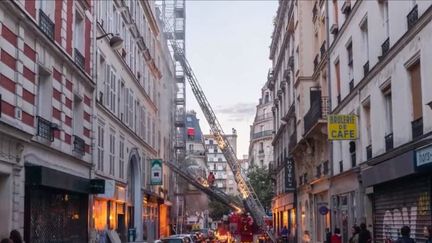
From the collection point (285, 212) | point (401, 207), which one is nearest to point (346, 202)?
point (401, 207)

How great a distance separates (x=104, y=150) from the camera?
29922 mm

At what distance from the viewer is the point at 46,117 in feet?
70.3

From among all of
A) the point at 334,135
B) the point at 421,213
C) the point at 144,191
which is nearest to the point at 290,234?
the point at 144,191

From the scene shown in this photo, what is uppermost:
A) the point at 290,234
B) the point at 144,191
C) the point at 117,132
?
the point at 117,132

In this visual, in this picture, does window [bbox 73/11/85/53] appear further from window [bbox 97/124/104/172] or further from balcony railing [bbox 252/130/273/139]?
balcony railing [bbox 252/130/273/139]

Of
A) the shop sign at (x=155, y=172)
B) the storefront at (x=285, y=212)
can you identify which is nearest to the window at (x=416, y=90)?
the shop sign at (x=155, y=172)

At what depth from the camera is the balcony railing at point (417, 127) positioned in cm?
1829

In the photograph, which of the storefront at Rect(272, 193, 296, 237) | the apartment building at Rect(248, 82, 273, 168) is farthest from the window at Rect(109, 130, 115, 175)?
the apartment building at Rect(248, 82, 273, 168)

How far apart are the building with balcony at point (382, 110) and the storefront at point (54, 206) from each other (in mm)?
10224

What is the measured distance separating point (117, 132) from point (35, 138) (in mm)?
13585

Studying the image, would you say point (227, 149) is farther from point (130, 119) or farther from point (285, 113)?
point (130, 119)

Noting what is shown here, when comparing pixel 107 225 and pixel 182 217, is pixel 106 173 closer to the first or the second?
pixel 107 225

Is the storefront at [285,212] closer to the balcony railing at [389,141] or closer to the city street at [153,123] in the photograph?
the city street at [153,123]

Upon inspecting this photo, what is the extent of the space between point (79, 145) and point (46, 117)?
399 centimetres
